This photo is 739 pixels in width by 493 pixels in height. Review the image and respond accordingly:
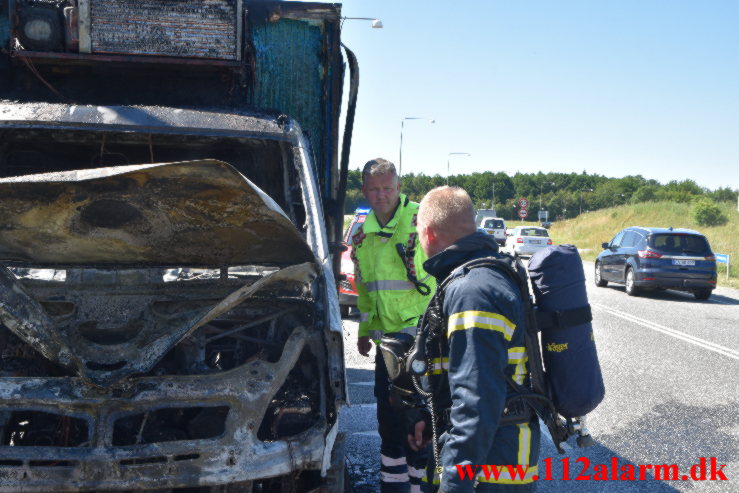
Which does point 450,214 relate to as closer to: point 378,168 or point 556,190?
point 378,168

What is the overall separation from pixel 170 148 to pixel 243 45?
35.8 inches

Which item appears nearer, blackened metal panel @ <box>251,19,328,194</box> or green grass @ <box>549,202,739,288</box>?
blackened metal panel @ <box>251,19,328,194</box>

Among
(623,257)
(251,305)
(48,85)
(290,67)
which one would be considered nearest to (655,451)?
(251,305)

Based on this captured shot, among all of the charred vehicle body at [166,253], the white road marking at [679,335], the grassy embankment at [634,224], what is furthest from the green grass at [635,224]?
the charred vehicle body at [166,253]

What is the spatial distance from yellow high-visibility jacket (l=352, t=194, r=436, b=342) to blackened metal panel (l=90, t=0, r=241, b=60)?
1.55 m

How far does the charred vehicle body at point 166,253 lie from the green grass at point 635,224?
3127cm

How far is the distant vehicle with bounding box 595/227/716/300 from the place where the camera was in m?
15.2

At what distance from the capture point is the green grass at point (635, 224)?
121 feet

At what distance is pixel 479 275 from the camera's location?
250cm

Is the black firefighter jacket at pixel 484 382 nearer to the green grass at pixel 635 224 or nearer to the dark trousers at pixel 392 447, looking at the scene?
the dark trousers at pixel 392 447

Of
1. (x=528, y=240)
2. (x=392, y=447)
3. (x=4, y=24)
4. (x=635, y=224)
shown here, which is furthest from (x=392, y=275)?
(x=635, y=224)

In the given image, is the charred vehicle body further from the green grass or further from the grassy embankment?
the green grass

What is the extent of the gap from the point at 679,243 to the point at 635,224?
31.8 metres

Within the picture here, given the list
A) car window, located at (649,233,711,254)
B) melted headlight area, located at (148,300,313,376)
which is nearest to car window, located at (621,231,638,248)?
car window, located at (649,233,711,254)
